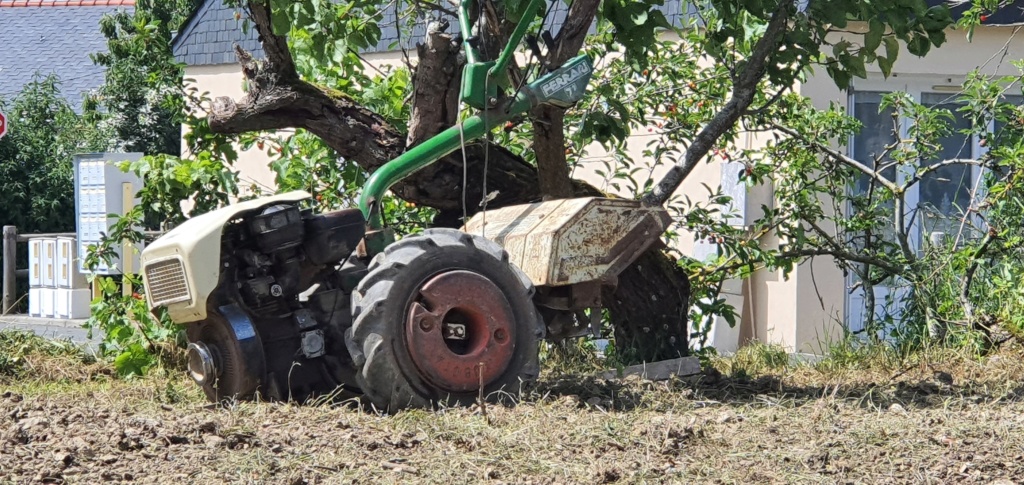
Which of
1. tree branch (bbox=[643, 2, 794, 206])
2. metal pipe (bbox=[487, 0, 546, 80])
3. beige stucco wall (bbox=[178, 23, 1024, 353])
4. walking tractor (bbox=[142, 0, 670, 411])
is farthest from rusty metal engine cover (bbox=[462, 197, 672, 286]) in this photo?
beige stucco wall (bbox=[178, 23, 1024, 353])

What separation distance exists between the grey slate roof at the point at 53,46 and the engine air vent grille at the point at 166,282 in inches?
846

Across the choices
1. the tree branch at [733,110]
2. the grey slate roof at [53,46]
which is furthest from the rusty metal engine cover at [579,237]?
the grey slate roof at [53,46]

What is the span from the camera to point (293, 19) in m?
6.99

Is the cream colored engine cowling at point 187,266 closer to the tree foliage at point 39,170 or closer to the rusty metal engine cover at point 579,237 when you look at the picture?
the rusty metal engine cover at point 579,237

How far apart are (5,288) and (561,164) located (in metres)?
12.6

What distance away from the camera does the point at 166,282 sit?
5.73m

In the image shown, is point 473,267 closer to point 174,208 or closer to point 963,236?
point 174,208

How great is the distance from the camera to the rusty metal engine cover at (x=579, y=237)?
6.01 metres

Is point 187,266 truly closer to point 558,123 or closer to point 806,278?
point 558,123

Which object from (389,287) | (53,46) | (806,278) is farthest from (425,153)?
(53,46)

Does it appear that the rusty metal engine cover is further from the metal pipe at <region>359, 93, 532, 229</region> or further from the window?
the window

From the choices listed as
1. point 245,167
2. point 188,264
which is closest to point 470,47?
point 188,264

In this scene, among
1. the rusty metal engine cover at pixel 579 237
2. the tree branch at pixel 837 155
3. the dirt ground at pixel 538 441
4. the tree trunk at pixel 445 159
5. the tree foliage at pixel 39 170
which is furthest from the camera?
the tree foliage at pixel 39 170

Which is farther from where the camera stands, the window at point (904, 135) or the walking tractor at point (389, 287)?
the window at point (904, 135)
